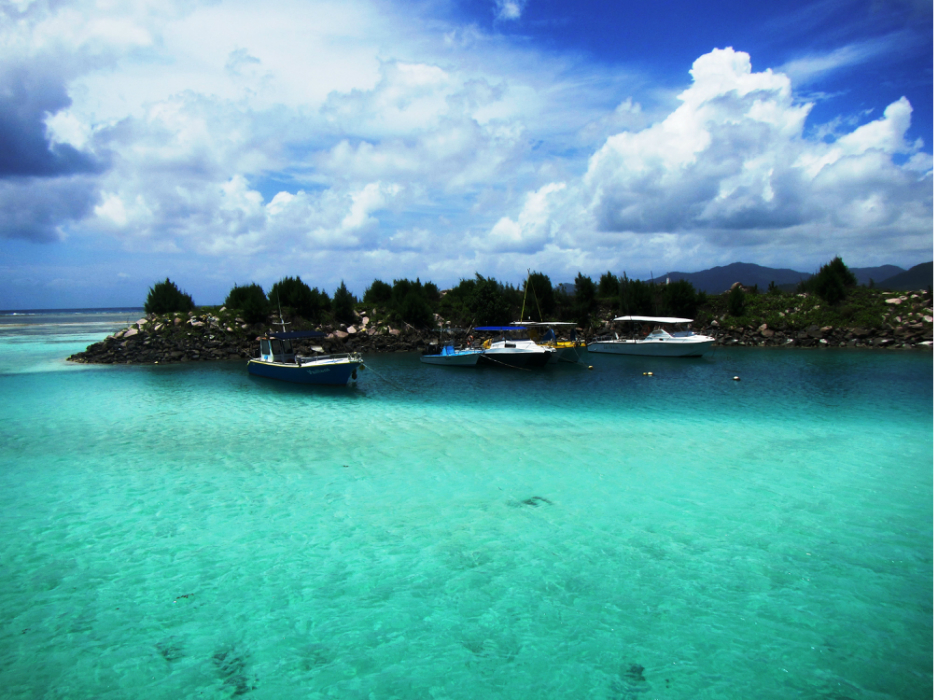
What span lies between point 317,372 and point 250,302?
21.9 m

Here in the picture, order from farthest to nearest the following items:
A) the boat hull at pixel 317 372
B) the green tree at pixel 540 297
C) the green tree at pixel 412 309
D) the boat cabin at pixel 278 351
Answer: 1. the green tree at pixel 540 297
2. the green tree at pixel 412 309
3. the boat cabin at pixel 278 351
4. the boat hull at pixel 317 372

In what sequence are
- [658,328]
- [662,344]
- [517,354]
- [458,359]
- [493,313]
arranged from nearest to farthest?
1. [517,354]
2. [458,359]
3. [662,344]
4. [658,328]
5. [493,313]

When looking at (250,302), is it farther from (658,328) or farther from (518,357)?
(658,328)

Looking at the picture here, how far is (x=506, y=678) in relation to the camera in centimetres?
594

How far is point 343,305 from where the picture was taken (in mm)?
50906

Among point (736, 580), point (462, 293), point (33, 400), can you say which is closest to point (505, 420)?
point (736, 580)

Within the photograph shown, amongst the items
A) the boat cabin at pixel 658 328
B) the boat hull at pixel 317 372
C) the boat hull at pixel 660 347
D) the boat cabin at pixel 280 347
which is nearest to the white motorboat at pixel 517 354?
the boat hull at pixel 660 347

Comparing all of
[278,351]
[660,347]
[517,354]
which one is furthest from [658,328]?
[278,351]

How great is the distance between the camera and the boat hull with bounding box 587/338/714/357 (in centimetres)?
3931

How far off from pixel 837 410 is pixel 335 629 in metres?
20.1

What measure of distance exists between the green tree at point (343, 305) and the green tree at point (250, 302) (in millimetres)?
6173

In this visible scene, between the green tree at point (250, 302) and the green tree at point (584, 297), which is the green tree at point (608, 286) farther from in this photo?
the green tree at point (250, 302)

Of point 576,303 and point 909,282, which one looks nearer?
point 576,303

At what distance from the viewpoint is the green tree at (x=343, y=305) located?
5034 cm
